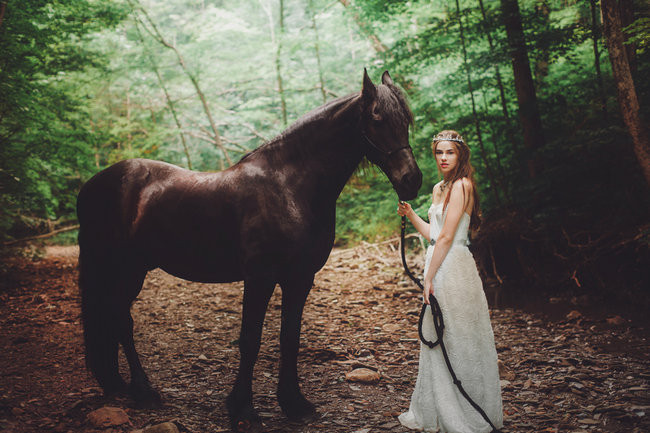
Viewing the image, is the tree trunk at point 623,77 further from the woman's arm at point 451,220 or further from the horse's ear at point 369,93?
the horse's ear at point 369,93

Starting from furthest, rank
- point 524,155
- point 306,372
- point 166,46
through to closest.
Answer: point 166,46
point 524,155
point 306,372

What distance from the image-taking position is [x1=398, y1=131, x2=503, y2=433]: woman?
8.27 ft

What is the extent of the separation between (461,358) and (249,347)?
1.41 m

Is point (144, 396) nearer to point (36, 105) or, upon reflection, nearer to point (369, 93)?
point (369, 93)

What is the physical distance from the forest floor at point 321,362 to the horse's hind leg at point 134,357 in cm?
10

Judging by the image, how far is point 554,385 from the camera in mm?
3205

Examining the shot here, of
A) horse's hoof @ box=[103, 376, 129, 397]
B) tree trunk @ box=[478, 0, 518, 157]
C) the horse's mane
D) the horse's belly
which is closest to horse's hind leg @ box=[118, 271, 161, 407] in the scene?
horse's hoof @ box=[103, 376, 129, 397]

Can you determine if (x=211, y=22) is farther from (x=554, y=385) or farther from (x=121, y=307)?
(x=554, y=385)

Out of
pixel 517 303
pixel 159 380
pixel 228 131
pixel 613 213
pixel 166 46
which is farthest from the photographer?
pixel 228 131

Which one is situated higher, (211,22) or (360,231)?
(211,22)

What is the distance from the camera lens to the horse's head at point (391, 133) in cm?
249

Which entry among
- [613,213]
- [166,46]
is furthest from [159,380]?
[166,46]

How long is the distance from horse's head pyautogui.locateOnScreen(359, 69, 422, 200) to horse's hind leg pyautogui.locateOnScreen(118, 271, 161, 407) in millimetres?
2135

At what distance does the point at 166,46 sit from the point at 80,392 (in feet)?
37.1
